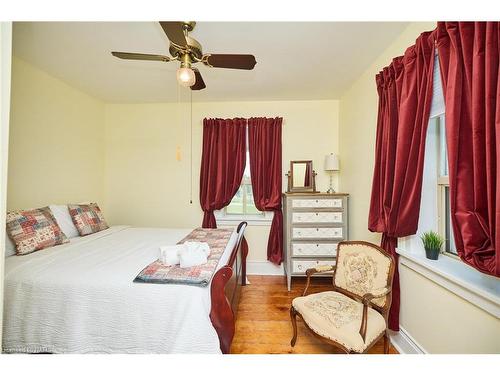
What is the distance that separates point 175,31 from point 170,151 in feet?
7.73

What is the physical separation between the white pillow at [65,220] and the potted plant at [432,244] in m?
3.38

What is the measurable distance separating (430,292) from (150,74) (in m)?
3.35

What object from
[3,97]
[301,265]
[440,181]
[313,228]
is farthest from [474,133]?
[301,265]

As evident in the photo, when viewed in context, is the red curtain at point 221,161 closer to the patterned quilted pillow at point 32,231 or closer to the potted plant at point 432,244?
the patterned quilted pillow at point 32,231

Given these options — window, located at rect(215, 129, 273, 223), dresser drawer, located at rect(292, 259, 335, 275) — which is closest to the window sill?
dresser drawer, located at rect(292, 259, 335, 275)

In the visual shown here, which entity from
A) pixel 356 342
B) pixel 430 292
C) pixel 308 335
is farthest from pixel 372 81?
pixel 308 335

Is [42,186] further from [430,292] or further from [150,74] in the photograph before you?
[430,292]

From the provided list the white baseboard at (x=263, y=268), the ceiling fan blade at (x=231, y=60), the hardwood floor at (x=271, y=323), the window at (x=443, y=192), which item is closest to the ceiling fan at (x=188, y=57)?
the ceiling fan blade at (x=231, y=60)

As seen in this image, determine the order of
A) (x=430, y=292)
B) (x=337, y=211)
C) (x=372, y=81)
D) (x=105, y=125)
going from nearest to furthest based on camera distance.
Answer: (x=430, y=292) → (x=372, y=81) → (x=337, y=211) → (x=105, y=125)

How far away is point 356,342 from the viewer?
4.51 feet

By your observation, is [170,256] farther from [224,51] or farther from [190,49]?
[224,51]

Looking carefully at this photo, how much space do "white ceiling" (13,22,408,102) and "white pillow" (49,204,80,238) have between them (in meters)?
1.58

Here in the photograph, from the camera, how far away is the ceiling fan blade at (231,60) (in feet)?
5.15

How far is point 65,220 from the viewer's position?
244 cm
